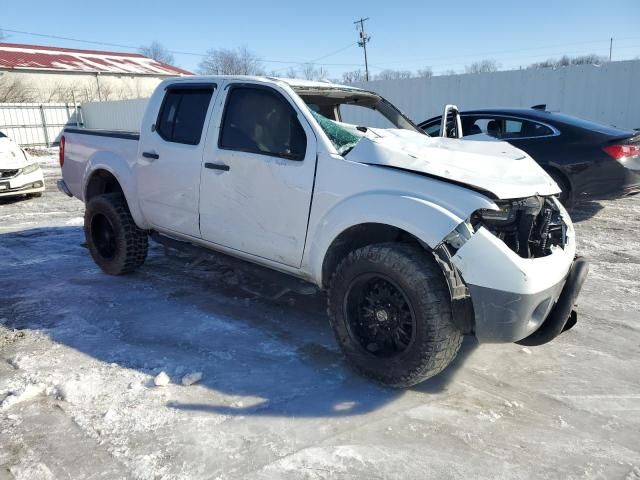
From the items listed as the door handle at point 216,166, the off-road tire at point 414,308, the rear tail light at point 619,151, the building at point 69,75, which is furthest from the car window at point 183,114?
the building at point 69,75

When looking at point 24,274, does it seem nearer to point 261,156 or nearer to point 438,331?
point 261,156

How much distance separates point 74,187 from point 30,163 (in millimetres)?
5381

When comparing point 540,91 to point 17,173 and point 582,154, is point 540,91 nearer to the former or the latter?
point 582,154

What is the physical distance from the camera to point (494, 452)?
8.61ft

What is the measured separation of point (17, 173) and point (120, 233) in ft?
20.8

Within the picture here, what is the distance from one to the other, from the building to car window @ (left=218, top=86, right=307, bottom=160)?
33033mm

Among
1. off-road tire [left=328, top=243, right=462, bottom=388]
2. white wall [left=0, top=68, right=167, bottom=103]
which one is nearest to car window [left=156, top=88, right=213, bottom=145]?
off-road tire [left=328, top=243, right=462, bottom=388]

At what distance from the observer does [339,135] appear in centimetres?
353

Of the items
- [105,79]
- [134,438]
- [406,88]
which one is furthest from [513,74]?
[105,79]

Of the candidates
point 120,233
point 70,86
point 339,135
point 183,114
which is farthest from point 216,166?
point 70,86

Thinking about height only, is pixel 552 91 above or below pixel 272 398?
above

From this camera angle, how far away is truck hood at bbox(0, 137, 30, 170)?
9.80 m

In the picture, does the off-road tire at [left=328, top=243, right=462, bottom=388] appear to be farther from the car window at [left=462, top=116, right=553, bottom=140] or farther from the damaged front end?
the car window at [left=462, top=116, right=553, bottom=140]

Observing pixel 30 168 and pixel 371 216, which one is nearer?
pixel 371 216
